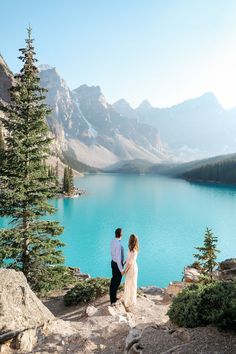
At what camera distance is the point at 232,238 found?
190ft

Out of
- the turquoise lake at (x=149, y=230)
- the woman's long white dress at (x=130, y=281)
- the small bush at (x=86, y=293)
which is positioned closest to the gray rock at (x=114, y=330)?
the woman's long white dress at (x=130, y=281)

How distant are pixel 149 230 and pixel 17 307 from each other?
53.3m

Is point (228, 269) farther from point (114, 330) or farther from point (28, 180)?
point (114, 330)

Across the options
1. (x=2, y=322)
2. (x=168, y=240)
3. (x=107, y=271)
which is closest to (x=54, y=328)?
(x=2, y=322)

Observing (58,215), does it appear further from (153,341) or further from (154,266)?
(153,341)

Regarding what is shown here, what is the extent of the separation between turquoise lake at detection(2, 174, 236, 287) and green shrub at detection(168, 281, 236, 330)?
26.2 metres

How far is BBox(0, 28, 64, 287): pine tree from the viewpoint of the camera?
17.8 m

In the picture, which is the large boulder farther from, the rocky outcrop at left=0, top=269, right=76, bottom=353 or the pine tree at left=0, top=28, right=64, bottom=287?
the pine tree at left=0, top=28, right=64, bottom=287

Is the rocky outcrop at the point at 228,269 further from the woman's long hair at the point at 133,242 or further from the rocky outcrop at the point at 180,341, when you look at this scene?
the rocky outcrop at the point at 180,341

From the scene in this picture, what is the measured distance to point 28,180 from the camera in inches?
717

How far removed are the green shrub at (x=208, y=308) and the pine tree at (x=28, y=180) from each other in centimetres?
1020

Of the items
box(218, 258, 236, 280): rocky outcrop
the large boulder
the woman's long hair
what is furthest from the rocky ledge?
box(218, 258, 236, 280): rocky outcrop

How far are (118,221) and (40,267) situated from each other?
52.7 meters

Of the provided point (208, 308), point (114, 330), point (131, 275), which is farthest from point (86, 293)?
point (208, 308)
